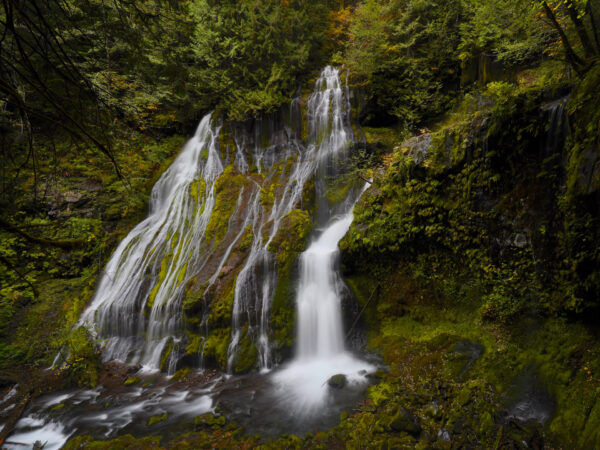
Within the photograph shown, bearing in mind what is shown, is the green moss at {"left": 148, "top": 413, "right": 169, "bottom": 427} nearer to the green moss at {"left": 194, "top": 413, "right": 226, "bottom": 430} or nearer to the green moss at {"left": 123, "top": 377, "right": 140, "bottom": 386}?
the green moss at {"left": 194, "top": 413, "right": 226, "bottom": 430}

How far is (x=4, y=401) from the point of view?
19.1 feet

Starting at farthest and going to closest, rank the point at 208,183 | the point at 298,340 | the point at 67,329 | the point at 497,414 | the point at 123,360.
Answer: the point at 208,183 → the point at 67,329 → the point at 123,360 → the point at 298,340 → the point at 497,414

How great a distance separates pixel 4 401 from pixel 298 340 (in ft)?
20.3

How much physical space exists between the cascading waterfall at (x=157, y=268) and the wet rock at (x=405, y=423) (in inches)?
207

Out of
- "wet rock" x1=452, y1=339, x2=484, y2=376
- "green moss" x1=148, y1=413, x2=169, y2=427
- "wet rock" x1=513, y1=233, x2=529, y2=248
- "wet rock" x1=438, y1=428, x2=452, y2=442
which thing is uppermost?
"wet rock" x1=513, y1=233, x2=529, y2=248

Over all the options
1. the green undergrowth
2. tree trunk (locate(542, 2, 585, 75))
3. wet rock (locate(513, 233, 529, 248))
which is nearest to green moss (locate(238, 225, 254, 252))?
the green undergrowth

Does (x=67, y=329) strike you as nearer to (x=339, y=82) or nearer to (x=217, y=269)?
(x=217, y=269)

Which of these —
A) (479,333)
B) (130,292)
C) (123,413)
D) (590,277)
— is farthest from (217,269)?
(590,277)

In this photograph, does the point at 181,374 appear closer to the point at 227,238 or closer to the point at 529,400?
the point at 227,238

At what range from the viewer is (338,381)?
520 cm

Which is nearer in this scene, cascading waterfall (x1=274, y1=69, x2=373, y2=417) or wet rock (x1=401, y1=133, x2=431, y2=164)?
cascading waterfall (x1=274, y1=69, x2=373, y2=417)

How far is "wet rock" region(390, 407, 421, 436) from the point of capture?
3.50 metres

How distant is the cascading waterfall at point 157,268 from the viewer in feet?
24.5

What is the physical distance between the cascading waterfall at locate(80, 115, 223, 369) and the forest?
0.26ft
